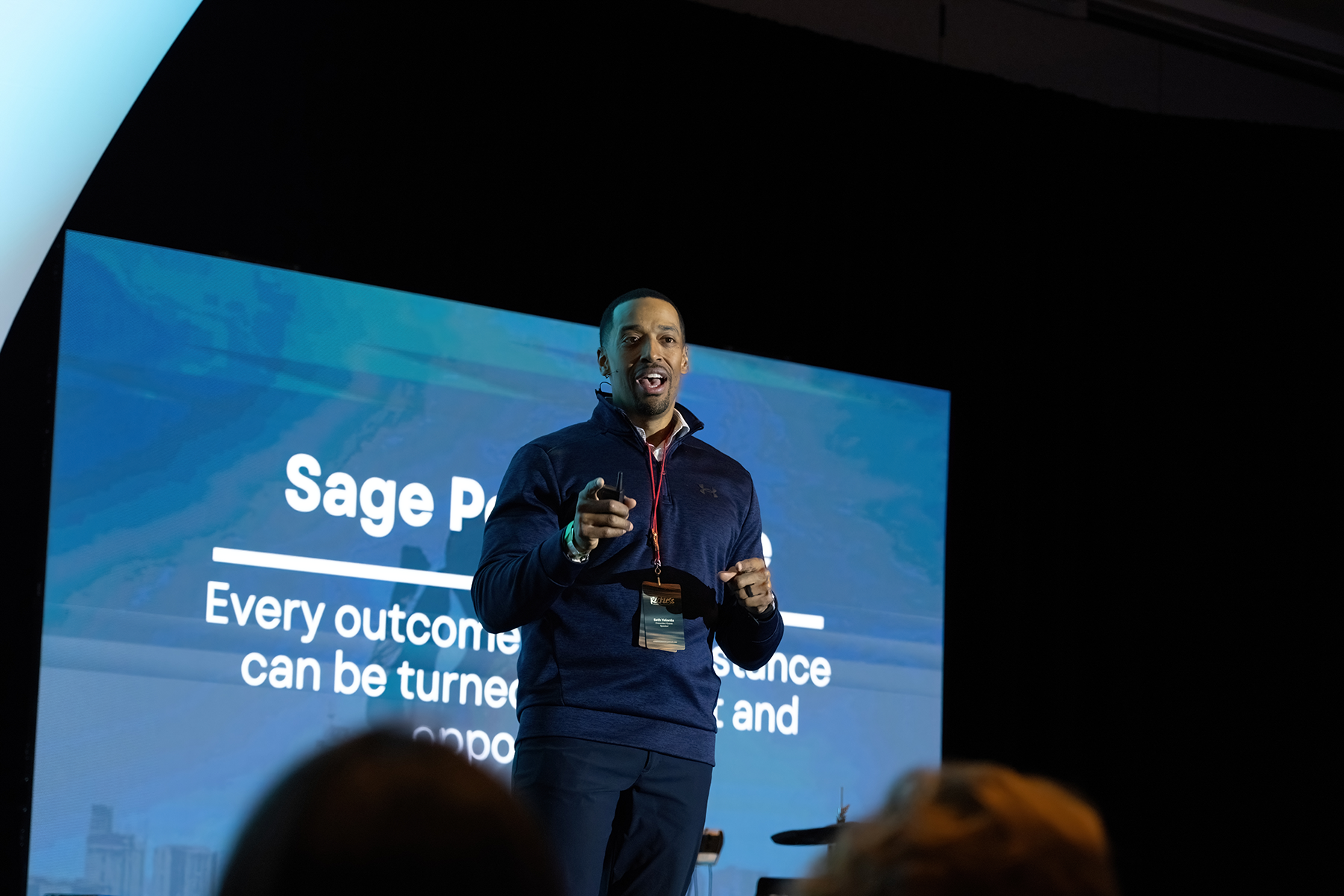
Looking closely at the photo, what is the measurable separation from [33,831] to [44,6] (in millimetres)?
1678

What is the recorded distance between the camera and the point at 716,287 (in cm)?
429

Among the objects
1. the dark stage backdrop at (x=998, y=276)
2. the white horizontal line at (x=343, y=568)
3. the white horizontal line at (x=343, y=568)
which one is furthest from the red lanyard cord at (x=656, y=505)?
the dark stage backdrop at (x=998, y=276)

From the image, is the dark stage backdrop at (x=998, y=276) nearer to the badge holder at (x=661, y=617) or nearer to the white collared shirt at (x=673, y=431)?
the white collared shirt at (x=673, y=431)

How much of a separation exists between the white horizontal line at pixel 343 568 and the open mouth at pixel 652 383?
95 cm

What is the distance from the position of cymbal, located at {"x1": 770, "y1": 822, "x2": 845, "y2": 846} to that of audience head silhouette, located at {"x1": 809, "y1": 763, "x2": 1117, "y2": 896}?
10.0ft

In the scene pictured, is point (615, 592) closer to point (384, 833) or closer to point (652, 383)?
point (652, 383)

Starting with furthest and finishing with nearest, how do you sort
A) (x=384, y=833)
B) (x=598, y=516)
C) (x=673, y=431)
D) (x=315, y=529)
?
(x=315, y=529) < (x=673, y=431) < (x=598, y=516) < (x=384, y=833)

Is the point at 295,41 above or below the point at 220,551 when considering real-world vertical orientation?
above

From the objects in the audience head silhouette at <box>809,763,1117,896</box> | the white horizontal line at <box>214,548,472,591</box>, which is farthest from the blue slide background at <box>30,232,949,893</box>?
the audience head silhouette at <box>809,763,1117,896</box>

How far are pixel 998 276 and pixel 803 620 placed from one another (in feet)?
4.85

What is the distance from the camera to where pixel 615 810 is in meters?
2.45

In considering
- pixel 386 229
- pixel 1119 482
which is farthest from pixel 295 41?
pixel 1119 482

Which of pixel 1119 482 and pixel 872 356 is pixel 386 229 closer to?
pixel 872 356

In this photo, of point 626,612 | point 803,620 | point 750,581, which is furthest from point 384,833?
point 803,620
